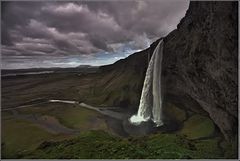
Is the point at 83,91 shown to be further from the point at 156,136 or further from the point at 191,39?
the point at 191,39

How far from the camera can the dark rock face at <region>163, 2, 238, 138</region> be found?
5445 millimetres

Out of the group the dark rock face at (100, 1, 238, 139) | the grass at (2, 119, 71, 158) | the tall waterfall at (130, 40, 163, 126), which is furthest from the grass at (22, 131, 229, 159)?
the dark rock face at (100, 1, 238, 139)

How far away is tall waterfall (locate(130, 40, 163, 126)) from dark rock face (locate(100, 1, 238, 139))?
0.14 metres

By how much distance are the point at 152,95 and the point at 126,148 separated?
1.63m

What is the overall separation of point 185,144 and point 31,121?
3.46 m

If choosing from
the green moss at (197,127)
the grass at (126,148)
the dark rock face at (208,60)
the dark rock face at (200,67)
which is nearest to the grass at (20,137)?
the grass at (126,148)

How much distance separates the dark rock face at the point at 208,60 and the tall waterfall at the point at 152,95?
0.22 metres

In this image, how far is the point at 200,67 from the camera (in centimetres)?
654

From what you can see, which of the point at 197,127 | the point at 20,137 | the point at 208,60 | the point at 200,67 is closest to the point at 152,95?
the point at 197,127

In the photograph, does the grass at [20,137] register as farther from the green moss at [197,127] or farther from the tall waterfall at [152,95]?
the green moss at [197,127]

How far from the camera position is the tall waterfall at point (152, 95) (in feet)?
19.7

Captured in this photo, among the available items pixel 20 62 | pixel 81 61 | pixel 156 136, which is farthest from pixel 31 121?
pixel 156 136

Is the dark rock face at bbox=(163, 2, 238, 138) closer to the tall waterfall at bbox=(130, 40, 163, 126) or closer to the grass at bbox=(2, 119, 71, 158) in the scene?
the tall waterfall at bbox=(130, 40, 163, 126)

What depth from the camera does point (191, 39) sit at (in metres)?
6.52
